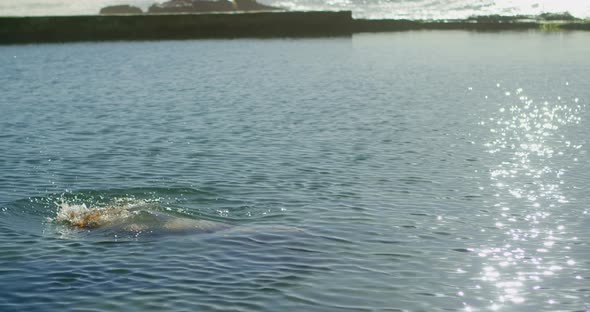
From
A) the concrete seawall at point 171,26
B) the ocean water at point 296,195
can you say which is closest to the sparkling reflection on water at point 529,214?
the ocean water at point 296,195

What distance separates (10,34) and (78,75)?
666 inches

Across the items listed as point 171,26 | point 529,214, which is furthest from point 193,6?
point 529,214

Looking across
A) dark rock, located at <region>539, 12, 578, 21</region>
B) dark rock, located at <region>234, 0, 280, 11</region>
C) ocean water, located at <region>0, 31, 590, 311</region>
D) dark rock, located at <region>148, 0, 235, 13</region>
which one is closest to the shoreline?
dark rock, located at <region>148, 0, 235, 13</region>

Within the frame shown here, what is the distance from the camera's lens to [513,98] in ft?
99.0

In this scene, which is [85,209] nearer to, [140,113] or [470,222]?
[470,222]

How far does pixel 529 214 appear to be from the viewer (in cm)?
1474

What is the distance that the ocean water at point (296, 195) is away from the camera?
11203 mm

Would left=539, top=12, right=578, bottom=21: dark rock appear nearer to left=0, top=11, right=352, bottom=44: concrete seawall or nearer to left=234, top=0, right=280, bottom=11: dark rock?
left=0, top=11, right=352, bottom=44: concrete seawall

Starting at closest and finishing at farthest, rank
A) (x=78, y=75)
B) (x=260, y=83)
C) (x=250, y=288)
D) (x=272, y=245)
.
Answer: (x=250, y=288)
(x=272, y=245)
(x=260, y=83)
(x=78, y=75)

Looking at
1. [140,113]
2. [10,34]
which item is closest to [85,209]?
[140,113]

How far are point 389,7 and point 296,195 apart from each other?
75693mm

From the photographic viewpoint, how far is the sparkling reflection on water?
1125 cm

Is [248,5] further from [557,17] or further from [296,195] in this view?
[296,195]

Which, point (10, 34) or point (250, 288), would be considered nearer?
point (250, 288)
